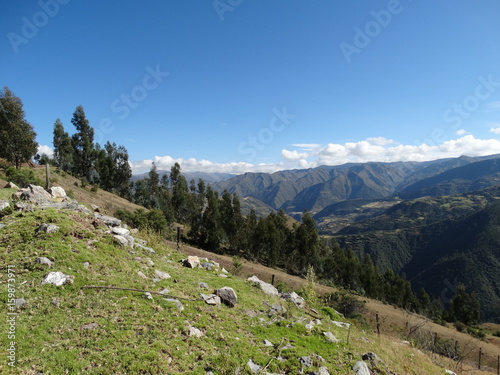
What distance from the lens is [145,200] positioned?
→ 10144 cm

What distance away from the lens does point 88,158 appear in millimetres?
86625

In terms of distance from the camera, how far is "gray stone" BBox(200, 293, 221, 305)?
35.9 feet

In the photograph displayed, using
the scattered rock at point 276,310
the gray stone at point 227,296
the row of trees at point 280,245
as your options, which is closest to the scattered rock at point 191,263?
the gray stone at point 227,296

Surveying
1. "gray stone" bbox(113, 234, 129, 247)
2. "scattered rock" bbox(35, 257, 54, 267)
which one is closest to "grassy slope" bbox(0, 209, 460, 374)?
"scattered rock" bbox(35, 257, 54, 267)

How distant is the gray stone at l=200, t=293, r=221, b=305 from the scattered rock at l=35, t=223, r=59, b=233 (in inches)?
296

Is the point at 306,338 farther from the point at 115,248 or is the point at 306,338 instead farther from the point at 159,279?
the point at 115,248

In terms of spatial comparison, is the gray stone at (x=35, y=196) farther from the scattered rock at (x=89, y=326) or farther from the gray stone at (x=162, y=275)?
the scattered rock at (x=89, y=326)

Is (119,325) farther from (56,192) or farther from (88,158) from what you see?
(88,158)

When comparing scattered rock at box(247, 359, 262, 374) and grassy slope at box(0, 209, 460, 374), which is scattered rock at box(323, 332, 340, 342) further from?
scattered rock at box(247, 359, 262, 374)

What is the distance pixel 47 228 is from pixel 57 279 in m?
3.92

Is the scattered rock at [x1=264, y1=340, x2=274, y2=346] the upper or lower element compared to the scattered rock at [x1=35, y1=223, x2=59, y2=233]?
lower

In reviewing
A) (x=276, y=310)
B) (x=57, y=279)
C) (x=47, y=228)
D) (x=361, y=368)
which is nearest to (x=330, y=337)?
(x=361, y=368)

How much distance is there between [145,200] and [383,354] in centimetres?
10230

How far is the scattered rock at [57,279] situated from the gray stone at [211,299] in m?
5.09
